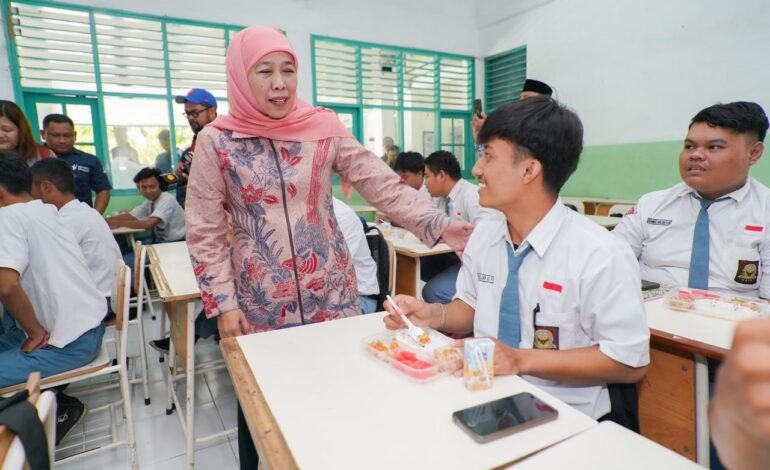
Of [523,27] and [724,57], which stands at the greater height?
[523,27]

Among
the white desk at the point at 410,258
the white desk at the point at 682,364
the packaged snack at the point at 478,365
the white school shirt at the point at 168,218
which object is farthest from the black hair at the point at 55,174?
the white desk at the point at 682,364

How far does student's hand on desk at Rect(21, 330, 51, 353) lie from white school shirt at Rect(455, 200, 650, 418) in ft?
5.60

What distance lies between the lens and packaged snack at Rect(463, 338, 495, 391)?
90 cm

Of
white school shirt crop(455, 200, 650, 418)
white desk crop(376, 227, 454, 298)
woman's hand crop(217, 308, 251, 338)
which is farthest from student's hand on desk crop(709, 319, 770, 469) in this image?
white desk crop(376, 227, 454, 298)

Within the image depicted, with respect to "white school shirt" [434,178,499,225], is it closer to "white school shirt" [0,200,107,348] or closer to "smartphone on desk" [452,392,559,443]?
"white school shirt" [0,200,107,348]

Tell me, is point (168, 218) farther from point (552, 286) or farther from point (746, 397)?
point (746, 397)

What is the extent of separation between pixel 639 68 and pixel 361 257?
4.76 metres

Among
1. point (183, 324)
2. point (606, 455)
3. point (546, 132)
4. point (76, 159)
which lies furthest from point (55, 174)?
point (606, 455)

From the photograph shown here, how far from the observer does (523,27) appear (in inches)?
264

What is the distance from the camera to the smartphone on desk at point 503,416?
0.74 meters

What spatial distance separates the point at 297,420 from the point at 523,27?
7.19m

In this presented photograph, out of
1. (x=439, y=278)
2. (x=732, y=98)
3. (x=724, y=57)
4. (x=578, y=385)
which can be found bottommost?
(x=439, y=278)

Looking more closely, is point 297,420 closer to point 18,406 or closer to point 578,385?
point 18,406

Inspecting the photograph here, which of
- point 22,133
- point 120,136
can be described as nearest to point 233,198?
point 22,133
